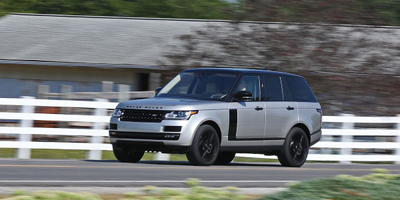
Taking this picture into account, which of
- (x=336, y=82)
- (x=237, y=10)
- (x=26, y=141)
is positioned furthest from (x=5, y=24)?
(x=26, y=141)

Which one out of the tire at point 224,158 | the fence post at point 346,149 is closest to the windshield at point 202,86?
the tire at point 224,158

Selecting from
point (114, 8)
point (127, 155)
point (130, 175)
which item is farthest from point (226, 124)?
point (114, 8)

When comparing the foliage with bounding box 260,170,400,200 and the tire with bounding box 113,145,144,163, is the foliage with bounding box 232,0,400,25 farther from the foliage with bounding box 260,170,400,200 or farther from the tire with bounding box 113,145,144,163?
the foliage with bounding box 260,170,400,200

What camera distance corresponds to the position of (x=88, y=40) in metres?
29.9

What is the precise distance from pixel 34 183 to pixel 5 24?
2480cm

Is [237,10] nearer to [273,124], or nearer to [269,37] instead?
[269,37]

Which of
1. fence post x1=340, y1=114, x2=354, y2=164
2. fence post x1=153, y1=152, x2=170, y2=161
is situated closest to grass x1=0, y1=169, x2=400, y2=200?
fence post x1=153, y1=152, x2=170, y2=161

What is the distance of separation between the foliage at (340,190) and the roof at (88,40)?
1752 centimetres

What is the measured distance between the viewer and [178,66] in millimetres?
23344

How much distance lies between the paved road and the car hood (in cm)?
97

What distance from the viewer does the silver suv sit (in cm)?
1197

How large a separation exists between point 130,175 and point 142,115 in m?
A: 1.93

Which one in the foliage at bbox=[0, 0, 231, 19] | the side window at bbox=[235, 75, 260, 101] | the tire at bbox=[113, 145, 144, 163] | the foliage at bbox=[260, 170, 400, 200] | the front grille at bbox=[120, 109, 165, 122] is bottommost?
the tire at bbox=[113, 145, 144, 163]

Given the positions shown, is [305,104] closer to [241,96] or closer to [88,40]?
[241,96]
